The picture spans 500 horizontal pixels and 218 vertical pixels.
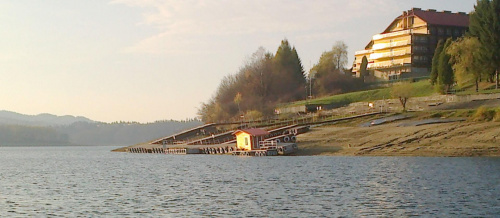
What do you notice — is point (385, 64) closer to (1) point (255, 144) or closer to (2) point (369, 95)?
(2) point (369, 95)

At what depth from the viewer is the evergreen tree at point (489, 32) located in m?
118

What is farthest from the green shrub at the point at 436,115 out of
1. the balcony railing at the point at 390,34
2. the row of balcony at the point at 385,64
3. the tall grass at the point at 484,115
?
the balcony railing at the point at 390,34

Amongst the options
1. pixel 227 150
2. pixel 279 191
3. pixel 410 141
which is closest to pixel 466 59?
pixel 410 141

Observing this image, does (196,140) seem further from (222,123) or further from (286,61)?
(286,61)

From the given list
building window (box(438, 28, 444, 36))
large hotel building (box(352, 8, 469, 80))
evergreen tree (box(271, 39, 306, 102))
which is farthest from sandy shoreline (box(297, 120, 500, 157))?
evergreen tree (box(271, 39, 306, 102))

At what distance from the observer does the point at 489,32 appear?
389 ft

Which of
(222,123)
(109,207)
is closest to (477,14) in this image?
(222,123)

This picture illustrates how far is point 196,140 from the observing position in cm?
14600

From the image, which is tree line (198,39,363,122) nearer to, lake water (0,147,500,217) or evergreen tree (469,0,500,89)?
evergreen tree (469,0,500,89)

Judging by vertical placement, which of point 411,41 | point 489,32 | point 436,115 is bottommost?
point 436,115

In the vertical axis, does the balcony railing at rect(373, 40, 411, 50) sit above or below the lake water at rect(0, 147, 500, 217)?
above

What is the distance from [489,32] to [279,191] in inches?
2944

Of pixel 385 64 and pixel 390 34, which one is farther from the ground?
pixel 390 34

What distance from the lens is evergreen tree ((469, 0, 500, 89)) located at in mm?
117562
